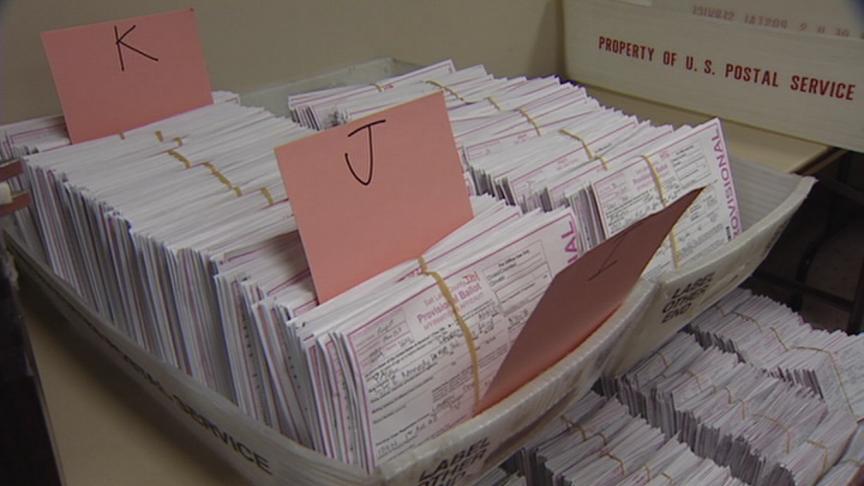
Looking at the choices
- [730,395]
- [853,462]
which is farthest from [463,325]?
[853,462]

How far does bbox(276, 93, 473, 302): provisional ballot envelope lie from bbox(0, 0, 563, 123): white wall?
67 centimetres

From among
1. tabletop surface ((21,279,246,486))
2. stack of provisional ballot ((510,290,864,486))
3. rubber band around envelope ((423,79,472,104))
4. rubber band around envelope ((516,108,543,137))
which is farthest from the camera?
rubber band around envelope ((423,79,472,104))

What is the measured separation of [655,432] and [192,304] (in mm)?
605

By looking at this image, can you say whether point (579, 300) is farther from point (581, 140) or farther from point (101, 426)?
point (101, 426)

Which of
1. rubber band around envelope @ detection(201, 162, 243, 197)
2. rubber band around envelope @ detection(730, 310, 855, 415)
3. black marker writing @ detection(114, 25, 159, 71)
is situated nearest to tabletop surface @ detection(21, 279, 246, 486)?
rubber band around envelope @ detection(201, 162, 243, 197)

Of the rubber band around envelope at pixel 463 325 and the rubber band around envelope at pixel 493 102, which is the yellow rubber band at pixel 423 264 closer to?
the rubber band around envelope at pixel 463 325

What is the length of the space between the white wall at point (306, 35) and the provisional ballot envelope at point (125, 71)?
0.62 feet

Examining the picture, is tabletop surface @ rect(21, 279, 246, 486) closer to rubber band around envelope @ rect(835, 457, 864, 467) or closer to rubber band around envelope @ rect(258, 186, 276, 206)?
rubber band around envelope @ rect(258, 186, 276, 206)

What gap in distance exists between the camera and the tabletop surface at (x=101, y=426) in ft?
2.60

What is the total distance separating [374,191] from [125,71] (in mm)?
500

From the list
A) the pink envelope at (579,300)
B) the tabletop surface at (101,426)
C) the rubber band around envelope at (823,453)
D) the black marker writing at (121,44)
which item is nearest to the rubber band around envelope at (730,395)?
the rubber band around envelope at (823,453)

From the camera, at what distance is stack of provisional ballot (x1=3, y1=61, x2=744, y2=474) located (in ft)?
2.20

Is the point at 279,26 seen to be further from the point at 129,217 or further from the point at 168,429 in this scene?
the point at 168,429

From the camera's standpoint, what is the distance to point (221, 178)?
894 millimetres
